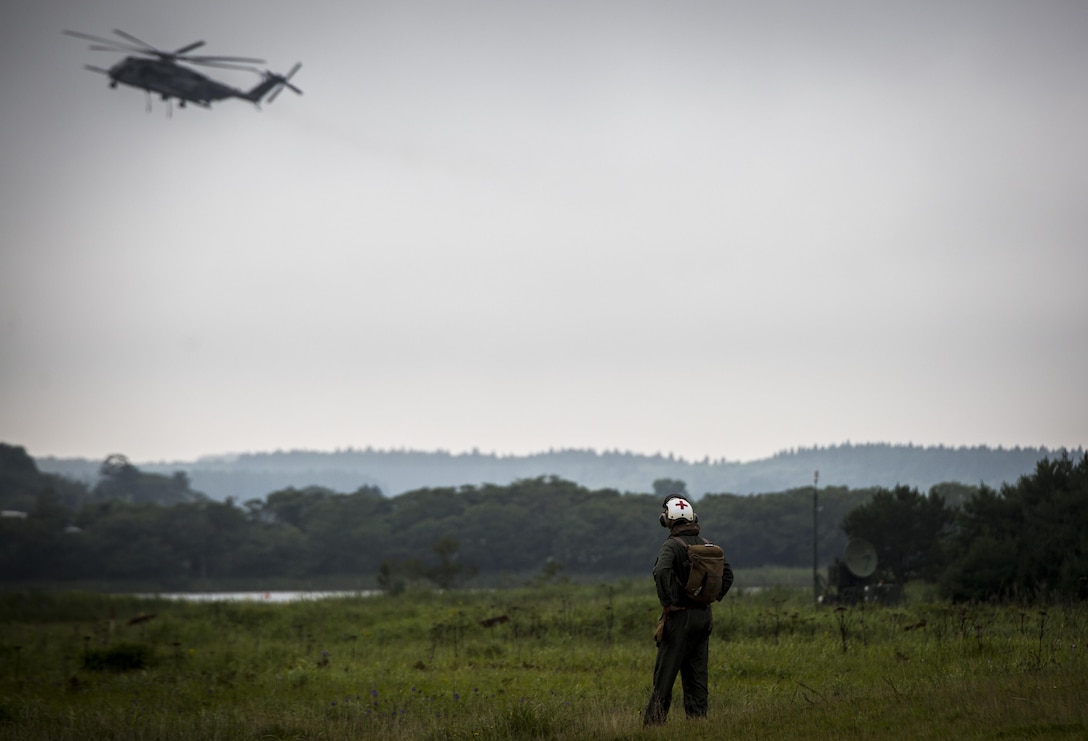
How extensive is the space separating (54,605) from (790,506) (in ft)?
284

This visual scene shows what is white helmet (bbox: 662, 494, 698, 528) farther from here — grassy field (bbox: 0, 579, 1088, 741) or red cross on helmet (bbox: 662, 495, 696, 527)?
grassy field (bbox: 0, 579, 1088, 741)

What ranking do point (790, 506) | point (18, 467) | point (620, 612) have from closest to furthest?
point (620, 612) < point (790, 506) < point (18, 467)

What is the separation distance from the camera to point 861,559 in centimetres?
3466

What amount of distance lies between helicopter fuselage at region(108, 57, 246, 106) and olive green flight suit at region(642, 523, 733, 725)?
49.1 m

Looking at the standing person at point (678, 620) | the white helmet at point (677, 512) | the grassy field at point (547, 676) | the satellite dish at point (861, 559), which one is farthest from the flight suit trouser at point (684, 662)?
the satellite dish at point (861, 559)

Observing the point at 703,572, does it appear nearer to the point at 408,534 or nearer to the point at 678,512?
the point at 678,512

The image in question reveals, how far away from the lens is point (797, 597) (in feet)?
111

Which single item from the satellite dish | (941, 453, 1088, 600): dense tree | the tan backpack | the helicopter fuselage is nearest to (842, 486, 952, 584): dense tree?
the satellite dish

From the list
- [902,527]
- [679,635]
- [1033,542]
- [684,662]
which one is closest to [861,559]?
[1033,542]

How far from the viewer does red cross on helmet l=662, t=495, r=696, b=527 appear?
11.0m

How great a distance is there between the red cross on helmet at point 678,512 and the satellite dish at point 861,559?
25127 millimetres

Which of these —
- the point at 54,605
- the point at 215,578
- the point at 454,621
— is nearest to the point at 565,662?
the point at 454,621

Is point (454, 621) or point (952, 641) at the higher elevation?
point (952, 641)

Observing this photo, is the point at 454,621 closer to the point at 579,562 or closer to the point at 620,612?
the point at 620,612
